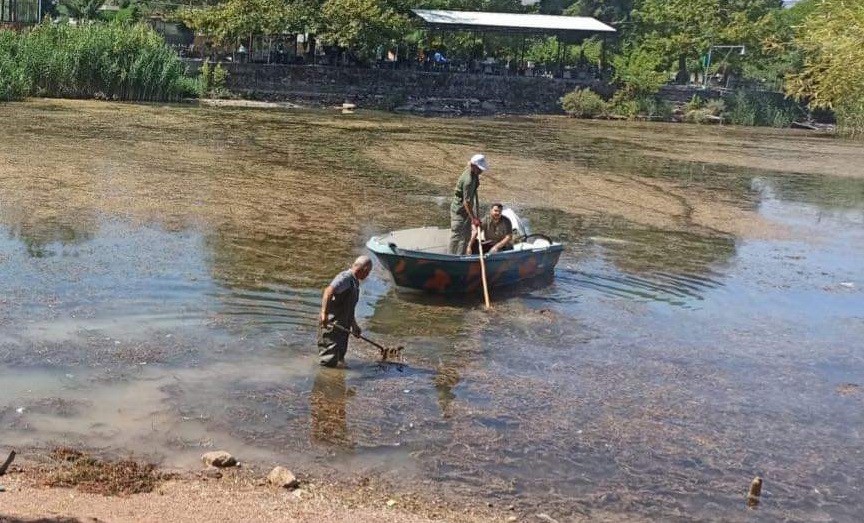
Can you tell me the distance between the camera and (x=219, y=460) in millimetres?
6883

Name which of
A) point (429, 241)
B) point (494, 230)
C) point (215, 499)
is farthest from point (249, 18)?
point (215, 499)

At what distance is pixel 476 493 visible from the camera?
22.8ft

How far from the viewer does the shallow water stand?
7492 mm

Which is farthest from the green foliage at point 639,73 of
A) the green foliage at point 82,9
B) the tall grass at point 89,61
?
the green foliage at point 82,9

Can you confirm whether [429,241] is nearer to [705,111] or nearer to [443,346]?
[443,346]

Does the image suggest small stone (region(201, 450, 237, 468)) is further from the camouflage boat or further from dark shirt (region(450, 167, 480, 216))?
dark shirt (region(450, 167, 480, 216))

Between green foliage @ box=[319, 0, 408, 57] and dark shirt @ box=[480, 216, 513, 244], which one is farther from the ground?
green foliage @ box=[319, 0, 408, 57]

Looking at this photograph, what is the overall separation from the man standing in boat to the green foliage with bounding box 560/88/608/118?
3781 centimetres

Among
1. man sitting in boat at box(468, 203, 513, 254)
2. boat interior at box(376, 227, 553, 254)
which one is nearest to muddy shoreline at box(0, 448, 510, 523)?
boat interior at box(376, 227, 553, 254)

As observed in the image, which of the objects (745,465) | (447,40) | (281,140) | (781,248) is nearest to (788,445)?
(745,465)

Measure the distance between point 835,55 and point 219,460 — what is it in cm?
781

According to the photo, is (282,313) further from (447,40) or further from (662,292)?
(447,40)

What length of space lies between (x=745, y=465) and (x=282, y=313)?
17.7 feet

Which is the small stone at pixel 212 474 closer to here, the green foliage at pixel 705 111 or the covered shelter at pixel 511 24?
the covered shelter at pixel 511 24
